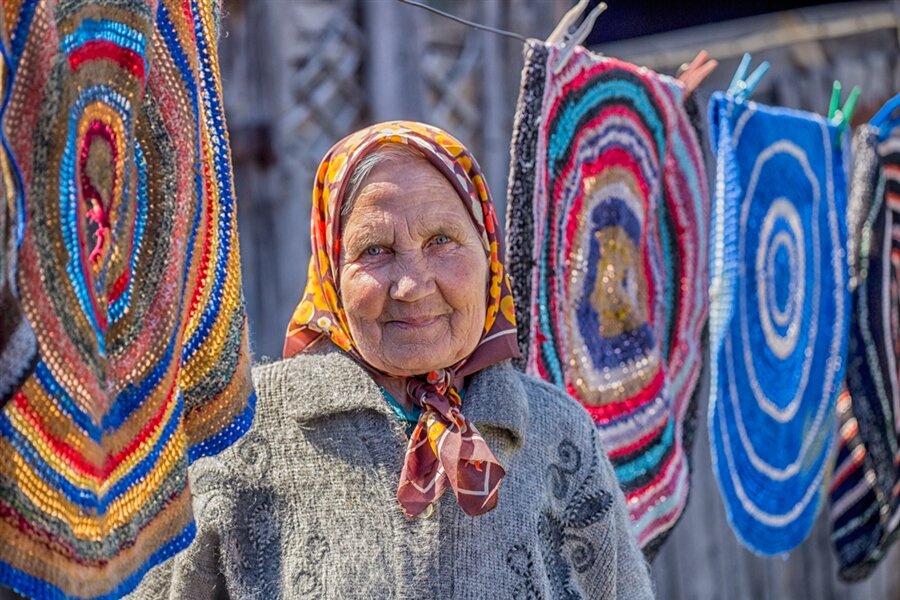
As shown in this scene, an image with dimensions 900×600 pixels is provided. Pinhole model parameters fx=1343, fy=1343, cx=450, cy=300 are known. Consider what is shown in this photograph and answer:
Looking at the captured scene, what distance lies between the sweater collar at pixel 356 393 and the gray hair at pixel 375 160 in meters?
0.20

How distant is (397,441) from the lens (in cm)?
168

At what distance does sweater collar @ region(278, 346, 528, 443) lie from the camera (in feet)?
5.49

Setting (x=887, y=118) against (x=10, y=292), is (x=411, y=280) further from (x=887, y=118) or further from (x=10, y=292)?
(x=887, y=118)

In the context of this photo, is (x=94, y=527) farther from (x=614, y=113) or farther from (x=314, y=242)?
(x=614, y=113)

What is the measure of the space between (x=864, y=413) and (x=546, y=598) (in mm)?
1283

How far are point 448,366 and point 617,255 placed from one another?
652 mm

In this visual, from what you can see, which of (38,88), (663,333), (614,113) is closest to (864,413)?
(663,333)

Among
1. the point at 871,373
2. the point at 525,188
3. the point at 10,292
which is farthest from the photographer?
the point at 871,373

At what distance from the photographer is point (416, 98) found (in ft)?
11.5

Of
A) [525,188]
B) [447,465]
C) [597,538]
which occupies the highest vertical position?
[525,188]

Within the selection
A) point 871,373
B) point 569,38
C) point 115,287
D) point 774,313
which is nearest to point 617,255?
point 569,38

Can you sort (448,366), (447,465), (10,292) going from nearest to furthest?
1. (10,292)
2. (447,465)
3. (448,366)

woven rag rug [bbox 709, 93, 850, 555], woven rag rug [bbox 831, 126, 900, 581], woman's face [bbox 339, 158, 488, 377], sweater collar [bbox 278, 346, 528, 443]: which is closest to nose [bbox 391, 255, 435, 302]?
woman's face [bbox 339, 158, 488, 377]

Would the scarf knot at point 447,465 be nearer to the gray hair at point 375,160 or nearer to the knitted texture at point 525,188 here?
the gray hair at point 375,160
